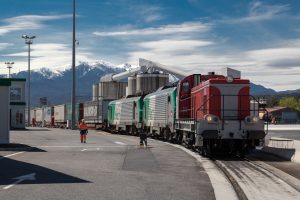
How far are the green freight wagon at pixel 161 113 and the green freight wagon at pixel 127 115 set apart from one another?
2972mm

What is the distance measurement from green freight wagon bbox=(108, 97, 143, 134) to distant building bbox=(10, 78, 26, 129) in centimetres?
1384

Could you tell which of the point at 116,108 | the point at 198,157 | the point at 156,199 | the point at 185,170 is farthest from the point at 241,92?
the point at 116,108

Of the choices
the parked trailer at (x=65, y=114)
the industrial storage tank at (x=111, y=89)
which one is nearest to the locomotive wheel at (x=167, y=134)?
the parked trailer at (x=65, y=114)

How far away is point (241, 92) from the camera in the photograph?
905 inches

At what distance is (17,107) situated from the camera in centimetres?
6762

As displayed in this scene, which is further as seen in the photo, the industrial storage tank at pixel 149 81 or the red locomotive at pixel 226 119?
the industrial storage tank at pixel 149 81

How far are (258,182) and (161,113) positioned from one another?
1953cm

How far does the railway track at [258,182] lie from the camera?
12.4 meters

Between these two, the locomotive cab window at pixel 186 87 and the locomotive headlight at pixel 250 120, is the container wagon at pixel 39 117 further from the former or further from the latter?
the locomotive headlight at pixel 250 120

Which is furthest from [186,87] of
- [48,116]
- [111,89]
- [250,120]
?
[48,116]

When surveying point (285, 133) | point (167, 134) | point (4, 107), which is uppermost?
point (4, 107)

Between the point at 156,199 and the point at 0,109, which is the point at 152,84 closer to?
the point at 0,109

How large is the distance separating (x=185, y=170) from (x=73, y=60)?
46.7 m

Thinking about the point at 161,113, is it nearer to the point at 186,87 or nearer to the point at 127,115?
the point at 186,87
